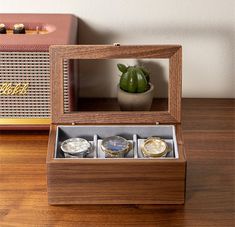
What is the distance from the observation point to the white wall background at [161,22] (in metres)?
1.77

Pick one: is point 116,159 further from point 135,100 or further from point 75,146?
point 135,100

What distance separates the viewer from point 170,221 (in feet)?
4.59

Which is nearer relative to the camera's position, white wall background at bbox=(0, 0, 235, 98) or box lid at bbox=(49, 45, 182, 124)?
box lid at bbox=(49, 45, 182, 124)

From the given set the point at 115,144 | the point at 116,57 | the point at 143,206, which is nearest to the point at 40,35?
the point at 116,57

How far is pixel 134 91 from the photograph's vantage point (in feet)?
5.46

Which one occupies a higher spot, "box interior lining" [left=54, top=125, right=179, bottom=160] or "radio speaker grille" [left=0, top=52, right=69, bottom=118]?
"radio speaker grille" [left=0, top=52, right=69, bottom=118]

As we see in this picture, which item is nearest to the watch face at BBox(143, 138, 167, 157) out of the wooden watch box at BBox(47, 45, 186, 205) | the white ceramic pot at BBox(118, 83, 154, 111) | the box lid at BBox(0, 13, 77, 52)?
the wooden watch box at BBox(47, 45, 186, 205)

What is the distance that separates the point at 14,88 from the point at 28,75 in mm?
45

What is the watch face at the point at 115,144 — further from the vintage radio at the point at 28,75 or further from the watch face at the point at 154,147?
the vintage radio at the point at 28,75

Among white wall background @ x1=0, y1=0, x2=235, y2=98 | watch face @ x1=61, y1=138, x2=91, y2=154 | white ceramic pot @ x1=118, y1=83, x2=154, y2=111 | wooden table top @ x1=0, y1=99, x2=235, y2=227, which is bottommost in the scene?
wooden table top @ x1=0, y1=99, x2=235, y2=227

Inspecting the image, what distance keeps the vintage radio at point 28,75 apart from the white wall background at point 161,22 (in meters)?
0.09

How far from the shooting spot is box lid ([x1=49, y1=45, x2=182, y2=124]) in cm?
150

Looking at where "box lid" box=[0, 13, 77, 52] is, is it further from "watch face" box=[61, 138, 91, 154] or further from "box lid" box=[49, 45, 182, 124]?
"watch face" box=[61, 138, 91, 154]

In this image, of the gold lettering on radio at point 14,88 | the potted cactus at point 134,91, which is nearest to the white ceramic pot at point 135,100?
the potted cactus at point 134,91
